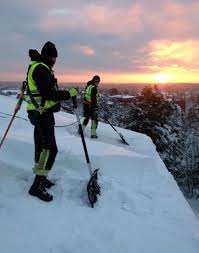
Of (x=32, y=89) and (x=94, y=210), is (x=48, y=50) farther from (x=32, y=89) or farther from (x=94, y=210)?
(x=94, y=210)

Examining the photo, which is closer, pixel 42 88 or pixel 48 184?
pixel 42 88

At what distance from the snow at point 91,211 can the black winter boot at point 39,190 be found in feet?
0.31

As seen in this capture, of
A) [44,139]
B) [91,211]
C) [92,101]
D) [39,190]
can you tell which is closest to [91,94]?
[92,101]

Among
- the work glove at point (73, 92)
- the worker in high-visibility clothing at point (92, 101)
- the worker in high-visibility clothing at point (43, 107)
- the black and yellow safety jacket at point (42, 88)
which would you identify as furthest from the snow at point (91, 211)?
the worker in high-visibility clothing at point (92, 101)

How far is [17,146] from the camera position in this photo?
8.00m

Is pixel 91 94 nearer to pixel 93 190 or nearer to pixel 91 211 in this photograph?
pixel 93 190

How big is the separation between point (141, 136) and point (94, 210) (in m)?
8.21

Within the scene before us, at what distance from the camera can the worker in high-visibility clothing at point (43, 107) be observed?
5.73 m

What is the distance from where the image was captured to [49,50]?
19.2 feet

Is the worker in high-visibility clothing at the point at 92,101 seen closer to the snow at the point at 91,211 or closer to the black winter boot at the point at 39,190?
the snow at the point at 91,211

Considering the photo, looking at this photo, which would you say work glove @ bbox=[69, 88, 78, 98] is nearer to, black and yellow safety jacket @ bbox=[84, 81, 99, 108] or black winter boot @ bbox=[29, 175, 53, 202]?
black winter boot @ bbox=[29, 175, 53, 202]

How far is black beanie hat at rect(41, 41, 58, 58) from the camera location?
19.1 feet

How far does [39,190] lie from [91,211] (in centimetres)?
83

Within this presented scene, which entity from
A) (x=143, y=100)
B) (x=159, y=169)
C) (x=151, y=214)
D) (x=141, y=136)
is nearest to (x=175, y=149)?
(x=143, y=100)
